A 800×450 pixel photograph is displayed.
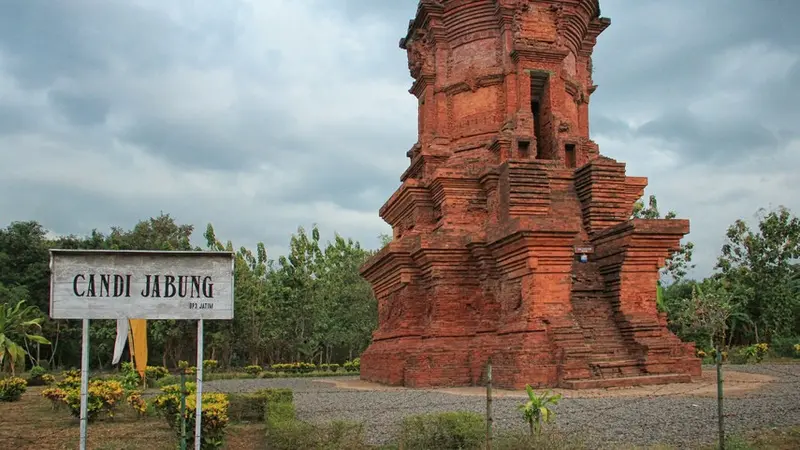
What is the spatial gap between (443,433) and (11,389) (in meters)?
12.7

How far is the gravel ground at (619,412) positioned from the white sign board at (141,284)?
2608 millimetres

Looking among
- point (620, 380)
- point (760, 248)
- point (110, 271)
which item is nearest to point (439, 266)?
→ point (620, 380)

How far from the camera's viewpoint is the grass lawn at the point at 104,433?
795 centimetres

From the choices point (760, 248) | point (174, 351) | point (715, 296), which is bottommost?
point (174, 351)

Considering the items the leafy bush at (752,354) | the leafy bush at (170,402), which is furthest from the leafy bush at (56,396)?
the leafy bush at (752,354)

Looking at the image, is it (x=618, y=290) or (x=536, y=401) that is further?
(x=618, y=290)

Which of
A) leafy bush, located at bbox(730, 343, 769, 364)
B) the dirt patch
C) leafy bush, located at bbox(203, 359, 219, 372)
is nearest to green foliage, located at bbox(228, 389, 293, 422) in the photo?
the dirt patch

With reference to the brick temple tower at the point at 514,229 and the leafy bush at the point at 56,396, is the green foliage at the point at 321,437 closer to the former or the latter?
the brick temple tower at the point at 514,229

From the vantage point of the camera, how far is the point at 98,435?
8766mm

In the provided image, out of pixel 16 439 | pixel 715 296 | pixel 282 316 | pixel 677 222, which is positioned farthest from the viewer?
pixel 282 316

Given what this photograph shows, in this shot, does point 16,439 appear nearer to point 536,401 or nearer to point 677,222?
point 536,401

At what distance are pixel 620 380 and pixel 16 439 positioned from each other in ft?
29.2

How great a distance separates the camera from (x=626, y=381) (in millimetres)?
11547

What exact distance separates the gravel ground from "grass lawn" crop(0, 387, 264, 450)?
120 centimetres
